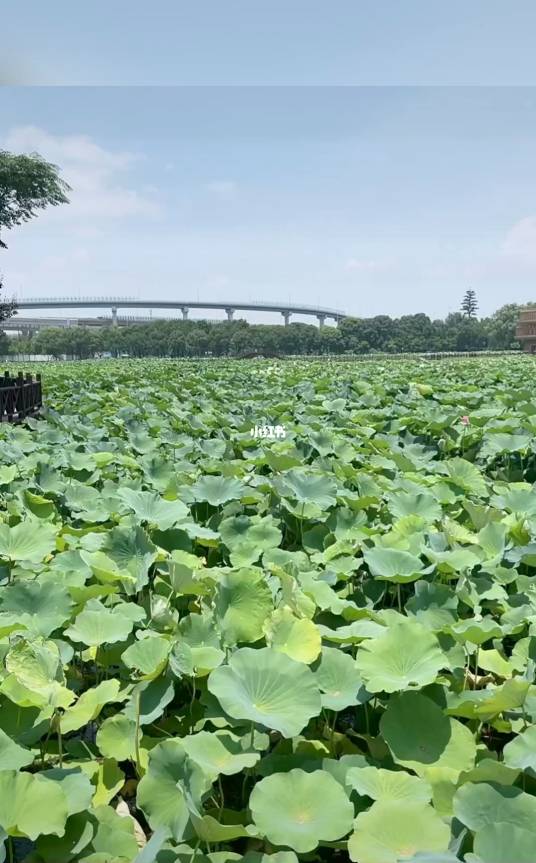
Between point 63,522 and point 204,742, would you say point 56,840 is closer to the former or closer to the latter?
point 204,742

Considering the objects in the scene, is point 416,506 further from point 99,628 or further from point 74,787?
point 74,787

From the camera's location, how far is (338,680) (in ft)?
4.07

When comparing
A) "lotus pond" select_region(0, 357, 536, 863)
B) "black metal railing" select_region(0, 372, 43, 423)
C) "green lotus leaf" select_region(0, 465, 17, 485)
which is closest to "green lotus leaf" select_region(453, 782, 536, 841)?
"lotus pond" select_region(0, 357, 536, 863)

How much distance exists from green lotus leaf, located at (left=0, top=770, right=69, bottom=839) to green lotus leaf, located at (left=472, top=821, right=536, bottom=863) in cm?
50

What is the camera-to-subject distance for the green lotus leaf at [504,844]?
77 cm

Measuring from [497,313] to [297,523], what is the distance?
107213mm

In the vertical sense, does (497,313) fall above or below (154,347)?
above

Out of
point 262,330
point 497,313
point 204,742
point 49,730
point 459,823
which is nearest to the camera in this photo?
point 459,823

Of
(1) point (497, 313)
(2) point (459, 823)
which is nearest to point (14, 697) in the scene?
(2) point (459, 823)

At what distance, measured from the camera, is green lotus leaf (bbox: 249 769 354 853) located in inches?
34.4

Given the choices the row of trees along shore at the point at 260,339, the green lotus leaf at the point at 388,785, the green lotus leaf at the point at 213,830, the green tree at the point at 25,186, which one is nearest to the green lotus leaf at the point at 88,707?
the green lotus leaf at the point at 213,830

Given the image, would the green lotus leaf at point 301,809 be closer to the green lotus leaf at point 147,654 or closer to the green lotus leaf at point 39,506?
the green lotus leaf at point 147,654

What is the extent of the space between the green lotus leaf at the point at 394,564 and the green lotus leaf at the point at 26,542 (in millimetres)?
783

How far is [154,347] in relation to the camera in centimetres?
8438
